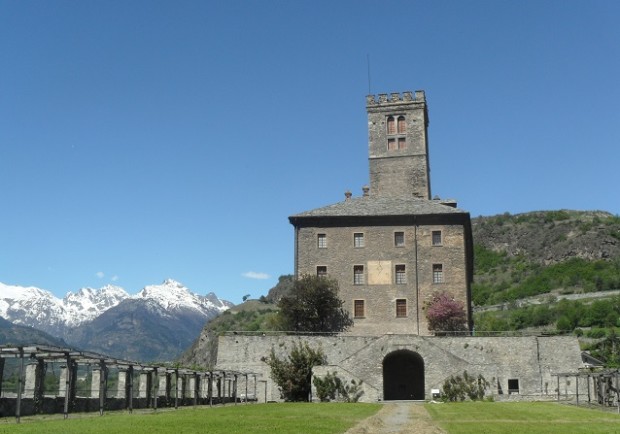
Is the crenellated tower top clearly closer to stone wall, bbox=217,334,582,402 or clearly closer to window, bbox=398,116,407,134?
window, bbox=398,116,407,134

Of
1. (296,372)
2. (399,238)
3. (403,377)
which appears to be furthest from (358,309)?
(296,372)

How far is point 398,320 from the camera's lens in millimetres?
49750

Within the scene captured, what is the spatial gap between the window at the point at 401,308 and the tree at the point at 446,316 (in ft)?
5.69

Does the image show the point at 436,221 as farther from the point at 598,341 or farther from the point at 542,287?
the point at 542,287

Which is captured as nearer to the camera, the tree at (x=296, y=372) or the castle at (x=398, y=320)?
the castle at (x=398, y=320)

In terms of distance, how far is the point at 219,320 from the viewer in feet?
497

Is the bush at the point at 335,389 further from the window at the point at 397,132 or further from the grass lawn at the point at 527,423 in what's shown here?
the window at the point at 397,132

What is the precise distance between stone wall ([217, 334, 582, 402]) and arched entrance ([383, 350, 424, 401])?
3.37 meters

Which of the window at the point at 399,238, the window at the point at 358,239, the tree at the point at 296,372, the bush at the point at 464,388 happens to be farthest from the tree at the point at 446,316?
the tree at the point at 296,372

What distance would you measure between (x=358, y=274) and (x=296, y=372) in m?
9.58

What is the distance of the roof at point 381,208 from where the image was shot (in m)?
51.5

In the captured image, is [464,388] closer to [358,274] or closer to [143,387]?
[358,274]

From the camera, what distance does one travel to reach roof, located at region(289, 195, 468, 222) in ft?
169

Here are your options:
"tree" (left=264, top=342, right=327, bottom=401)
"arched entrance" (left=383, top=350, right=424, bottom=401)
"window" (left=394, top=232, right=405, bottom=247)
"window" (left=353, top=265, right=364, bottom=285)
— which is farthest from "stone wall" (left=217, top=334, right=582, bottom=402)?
"window" (left=394, top=232, right=405, bottom=247)
